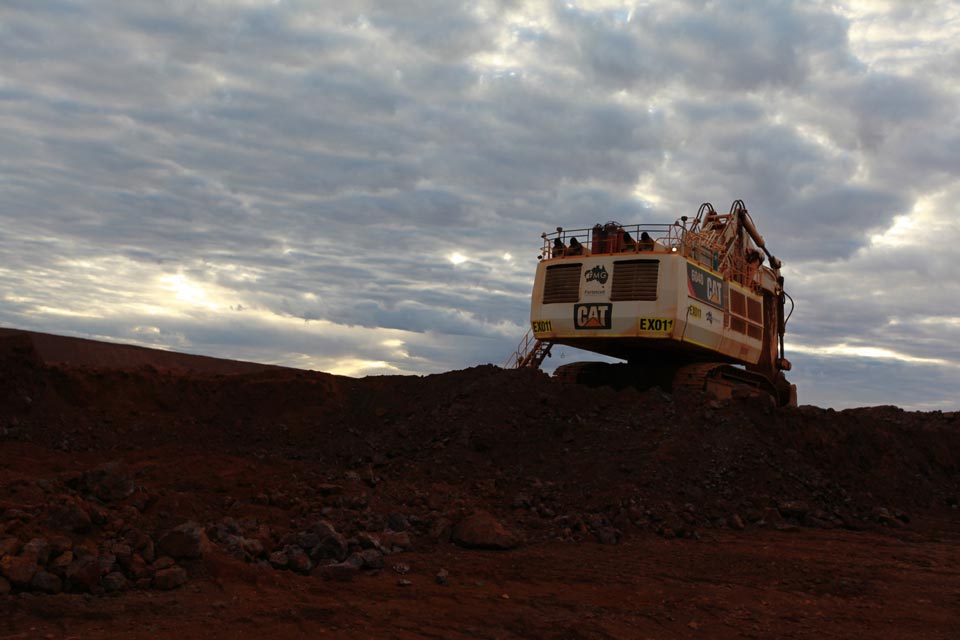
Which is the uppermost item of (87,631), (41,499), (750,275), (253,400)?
(750,275)

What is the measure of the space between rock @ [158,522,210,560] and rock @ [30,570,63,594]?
1.12m

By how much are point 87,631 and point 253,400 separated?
43.4ft

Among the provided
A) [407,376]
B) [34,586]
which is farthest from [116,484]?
[407,376]

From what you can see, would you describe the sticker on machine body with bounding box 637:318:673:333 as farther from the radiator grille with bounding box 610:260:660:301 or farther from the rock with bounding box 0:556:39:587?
the rock with bounding box 0:556:39:587

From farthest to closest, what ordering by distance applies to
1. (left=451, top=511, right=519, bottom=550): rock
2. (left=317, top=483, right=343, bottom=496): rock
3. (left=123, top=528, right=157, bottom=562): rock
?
(left=317, top=483, right=343, bottom=496): rock < (left=451, top=511, right=519, bottom=550): rock < (left=123, top=528, right=157, bottom=562): rock

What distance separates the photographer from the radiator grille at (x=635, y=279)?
1738 centimetres

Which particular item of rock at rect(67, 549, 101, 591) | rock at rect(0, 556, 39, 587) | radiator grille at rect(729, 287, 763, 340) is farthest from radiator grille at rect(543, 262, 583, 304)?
rock at rect(0, 556, 39, 587)

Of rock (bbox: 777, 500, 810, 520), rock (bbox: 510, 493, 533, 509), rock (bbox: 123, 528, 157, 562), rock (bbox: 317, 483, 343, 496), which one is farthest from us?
rock (bbox: 777, 500, 810, 520)

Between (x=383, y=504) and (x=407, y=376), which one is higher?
(x=407, y=376)

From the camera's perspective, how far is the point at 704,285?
18.0 metres

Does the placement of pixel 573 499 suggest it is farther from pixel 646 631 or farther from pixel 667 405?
pixel 646 631

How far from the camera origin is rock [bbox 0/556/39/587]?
23.1 ft

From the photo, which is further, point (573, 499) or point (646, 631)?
point (573, 499)

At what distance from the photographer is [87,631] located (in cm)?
637
